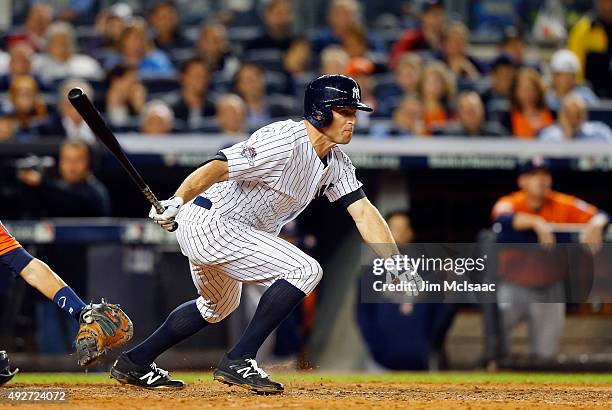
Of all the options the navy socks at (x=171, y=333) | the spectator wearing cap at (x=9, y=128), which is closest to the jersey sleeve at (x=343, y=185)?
the navy socks at (x=171, y=333)

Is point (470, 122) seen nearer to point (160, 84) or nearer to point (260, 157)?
point (160, 84)

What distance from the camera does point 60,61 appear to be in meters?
11.1

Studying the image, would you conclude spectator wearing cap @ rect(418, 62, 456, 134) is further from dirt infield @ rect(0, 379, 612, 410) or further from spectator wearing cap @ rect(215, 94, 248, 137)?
dirt infield @ rect(0, 379, 612, 410)

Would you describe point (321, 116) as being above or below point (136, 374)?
above

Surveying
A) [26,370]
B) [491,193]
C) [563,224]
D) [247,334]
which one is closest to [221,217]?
[247,334]

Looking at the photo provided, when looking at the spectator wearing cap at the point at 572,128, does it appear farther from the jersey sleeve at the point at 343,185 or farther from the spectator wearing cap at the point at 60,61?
the jersey sleeve at the point at 343,185

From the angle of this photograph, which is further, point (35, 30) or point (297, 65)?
point (35, 30)

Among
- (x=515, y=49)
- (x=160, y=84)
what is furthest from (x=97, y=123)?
Result: (x=515, y=49)

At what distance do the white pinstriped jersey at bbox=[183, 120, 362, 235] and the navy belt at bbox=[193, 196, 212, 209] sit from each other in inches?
0.9

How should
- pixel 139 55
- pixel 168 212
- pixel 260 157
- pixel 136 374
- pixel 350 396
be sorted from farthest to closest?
pixel 139 55 → pixel 136 374 → pixel 350 396 → pixel 260 157 → pixel 168 212

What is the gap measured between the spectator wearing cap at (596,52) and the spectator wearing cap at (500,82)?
1.18m

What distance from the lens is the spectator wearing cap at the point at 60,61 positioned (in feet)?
36.0

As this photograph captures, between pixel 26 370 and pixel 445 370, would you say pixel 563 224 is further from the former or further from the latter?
pixel 26 370

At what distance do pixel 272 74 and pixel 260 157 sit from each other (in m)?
6.42
